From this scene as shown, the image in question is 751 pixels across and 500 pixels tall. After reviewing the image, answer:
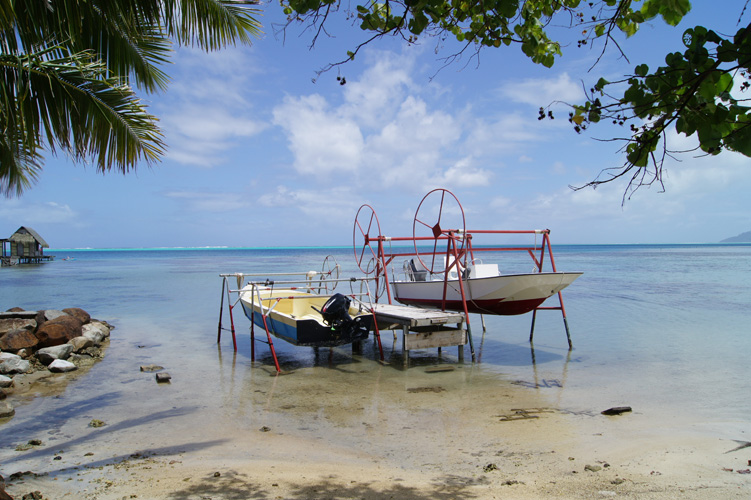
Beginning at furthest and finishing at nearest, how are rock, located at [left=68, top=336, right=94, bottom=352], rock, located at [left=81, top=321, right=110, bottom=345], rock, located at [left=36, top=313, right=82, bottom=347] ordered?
rock, located at [left=81, top=321, right=110, bottom=345]
rock, located at [left=68, top=336, right=94, bottom=352]
rock, located at [left=36, top=313, right=82, bottom=347]

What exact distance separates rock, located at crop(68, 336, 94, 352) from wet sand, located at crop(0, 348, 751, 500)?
2.17m

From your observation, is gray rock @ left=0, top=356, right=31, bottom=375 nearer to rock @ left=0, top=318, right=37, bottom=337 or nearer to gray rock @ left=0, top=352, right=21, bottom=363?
gray rock @ left=0, top=352, right=21, bottom=363

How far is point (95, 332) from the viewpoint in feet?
41.6

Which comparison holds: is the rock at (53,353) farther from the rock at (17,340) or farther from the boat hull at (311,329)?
the boat hull at (311,329)

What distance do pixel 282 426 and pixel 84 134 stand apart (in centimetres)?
418

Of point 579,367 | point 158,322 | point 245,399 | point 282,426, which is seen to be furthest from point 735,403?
Answer: point 158,322

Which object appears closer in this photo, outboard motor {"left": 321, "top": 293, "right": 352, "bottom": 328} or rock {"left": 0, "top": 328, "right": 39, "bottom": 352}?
outboard motor {"left": 321, "top": 293, "right": 352, "bottom": 328}

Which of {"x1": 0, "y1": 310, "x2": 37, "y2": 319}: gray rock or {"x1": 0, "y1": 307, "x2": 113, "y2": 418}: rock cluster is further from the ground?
{"x1": 0, "y1": 310, "x2": 37, "y2": 319}: gray rock

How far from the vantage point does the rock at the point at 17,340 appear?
10.2 meters

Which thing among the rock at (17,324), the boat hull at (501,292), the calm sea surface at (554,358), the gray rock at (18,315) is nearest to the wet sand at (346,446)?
the calm sea surface at (554,358)

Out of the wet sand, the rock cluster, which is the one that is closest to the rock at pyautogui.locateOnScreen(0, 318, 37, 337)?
the rock cluster

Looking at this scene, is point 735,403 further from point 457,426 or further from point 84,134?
point 84,134

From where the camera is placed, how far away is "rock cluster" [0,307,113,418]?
9.50 m

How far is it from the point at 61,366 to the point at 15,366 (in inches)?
28.3
